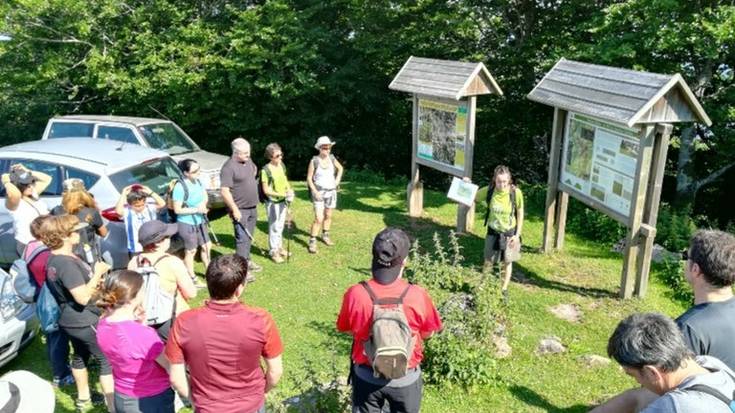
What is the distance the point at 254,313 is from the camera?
139 inches

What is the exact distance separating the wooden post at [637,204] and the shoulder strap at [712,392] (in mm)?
4875

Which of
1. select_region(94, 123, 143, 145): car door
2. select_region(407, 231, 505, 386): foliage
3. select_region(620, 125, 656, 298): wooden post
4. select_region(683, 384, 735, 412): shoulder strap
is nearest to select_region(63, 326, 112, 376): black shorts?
select_region(407, 231, 505, 386): foliage

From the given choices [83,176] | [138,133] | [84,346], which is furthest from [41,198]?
[84,346]

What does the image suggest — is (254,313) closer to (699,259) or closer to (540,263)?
(699,259)

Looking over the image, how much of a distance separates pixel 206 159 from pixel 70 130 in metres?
3.10

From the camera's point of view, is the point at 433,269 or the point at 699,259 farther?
the point at 433,269

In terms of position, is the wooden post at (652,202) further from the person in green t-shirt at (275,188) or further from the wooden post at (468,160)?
the person in green t-shirt at (275,188)

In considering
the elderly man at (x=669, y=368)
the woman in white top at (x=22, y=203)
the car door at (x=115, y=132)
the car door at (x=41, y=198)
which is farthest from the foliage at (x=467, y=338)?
the car door at (x=115, y=132)

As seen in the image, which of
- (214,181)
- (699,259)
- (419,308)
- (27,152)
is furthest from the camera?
(214,181)

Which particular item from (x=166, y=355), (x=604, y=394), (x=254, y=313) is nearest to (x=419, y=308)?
(x=254, y=313)

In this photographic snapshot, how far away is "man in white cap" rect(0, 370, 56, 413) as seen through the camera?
2.74 metres

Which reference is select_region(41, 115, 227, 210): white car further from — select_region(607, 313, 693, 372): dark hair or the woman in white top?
select_region(607, 313, 693, 372): dark hair

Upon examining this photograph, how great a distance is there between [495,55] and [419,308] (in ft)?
39.1

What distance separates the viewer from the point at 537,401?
17.9 feet
